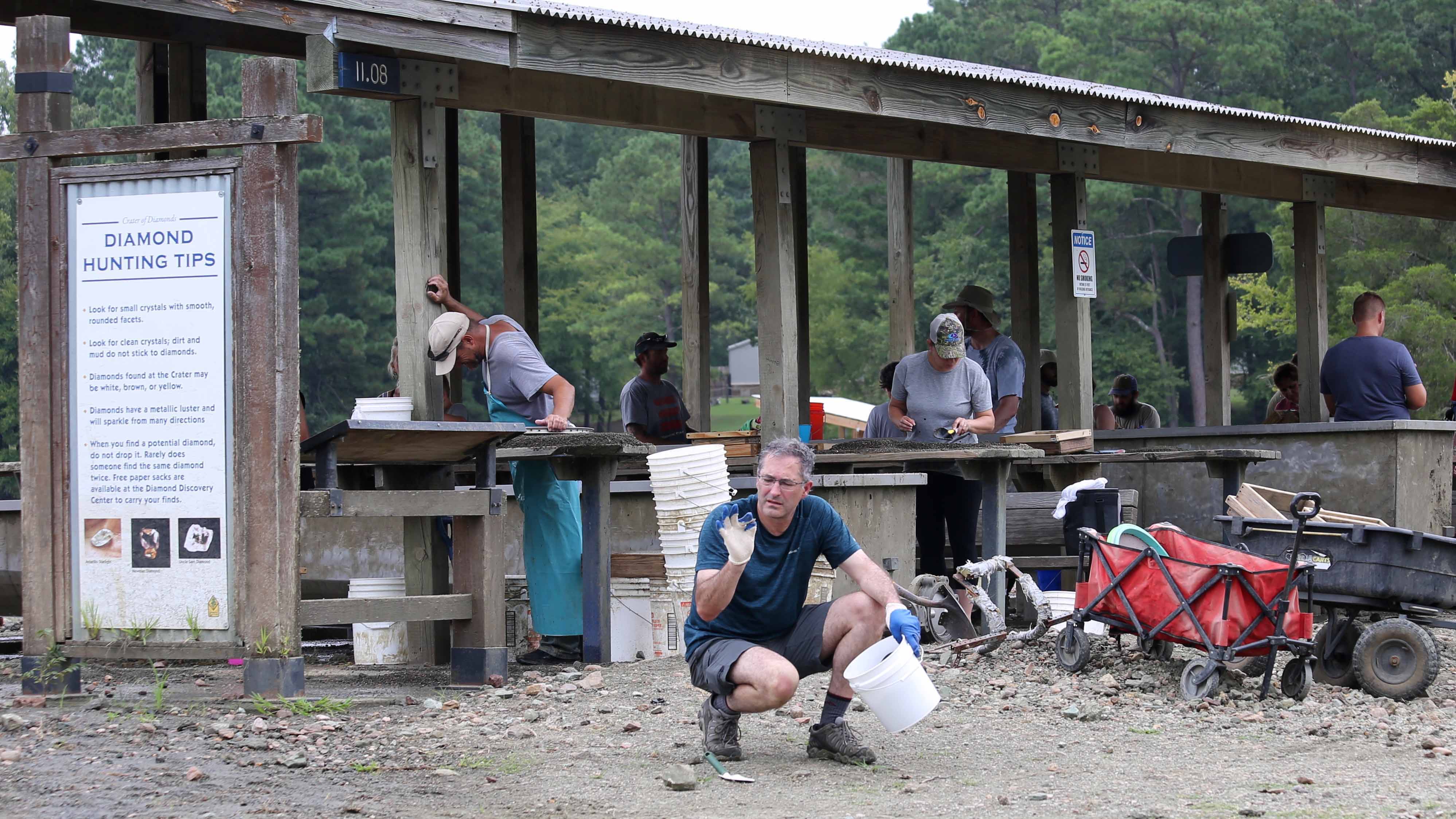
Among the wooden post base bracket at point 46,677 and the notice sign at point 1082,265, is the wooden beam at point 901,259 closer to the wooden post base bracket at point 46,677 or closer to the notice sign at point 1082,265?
the notice sign at point 1082,265

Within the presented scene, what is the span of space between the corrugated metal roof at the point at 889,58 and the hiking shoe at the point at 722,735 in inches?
159

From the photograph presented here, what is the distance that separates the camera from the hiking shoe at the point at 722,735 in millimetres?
5914

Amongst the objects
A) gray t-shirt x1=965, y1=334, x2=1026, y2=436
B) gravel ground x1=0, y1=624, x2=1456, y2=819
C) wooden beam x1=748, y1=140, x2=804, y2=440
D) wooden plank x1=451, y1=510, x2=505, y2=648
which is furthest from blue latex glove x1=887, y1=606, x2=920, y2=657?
gray t-shirt x1=965, y1=334, x2=1026, y2=436

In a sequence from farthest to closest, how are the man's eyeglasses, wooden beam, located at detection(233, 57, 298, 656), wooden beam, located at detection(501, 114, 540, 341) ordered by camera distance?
wooden beam, located at detection(501, 114, 540, 341), wooden beam, located at detection(233, 57, 298, 656), the man's eyeglasses

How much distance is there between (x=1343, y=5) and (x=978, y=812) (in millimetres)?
51464

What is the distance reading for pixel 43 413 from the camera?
22.2 ft

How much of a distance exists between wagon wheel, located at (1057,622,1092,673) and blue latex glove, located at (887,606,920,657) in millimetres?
2645

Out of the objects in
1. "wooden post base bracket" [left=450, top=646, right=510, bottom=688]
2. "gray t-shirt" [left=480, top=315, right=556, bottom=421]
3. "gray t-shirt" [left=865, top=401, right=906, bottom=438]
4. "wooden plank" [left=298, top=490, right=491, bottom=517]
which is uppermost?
"gray t-shirt" [left=480, top=315, right=556, bottom=421]

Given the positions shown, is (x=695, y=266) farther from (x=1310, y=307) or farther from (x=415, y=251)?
(x=415, y=251)

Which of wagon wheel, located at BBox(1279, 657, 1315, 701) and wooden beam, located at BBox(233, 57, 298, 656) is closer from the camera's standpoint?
wooden beam, located at BBox(233, 57, 298, 656)

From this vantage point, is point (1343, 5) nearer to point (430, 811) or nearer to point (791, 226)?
point (791, 226)

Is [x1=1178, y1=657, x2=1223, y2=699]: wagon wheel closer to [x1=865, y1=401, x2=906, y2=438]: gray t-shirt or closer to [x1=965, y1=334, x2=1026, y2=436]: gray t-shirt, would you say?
[x1=965, y1=334, x2=1026, y2=436]: gray t-shirt

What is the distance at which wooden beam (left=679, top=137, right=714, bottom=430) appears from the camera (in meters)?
13.6

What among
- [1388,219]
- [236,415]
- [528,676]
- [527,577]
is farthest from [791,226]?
[1388,219]
